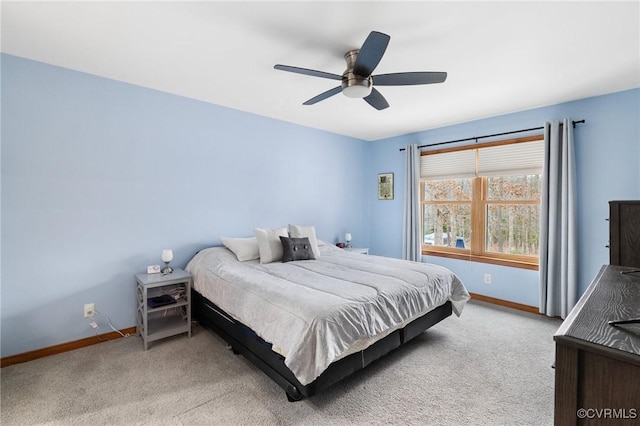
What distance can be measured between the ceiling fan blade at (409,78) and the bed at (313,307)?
5.32ft

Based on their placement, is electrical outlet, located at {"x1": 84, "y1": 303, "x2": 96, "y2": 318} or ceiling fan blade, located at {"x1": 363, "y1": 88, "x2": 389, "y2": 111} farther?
electrical outlet, located at {"x1": 84, "y1": 303, "x2": 96, "y2": 318}

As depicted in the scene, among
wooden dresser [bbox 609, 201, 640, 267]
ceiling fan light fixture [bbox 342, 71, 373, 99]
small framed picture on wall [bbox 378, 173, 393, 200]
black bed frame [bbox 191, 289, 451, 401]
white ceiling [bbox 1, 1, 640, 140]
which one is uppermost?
white ceiling [bbox 1, 1, 640, 140]

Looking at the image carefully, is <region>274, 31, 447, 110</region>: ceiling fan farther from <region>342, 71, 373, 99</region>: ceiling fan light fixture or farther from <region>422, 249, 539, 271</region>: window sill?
<region>422, 249, 539, 271</region>: window sill

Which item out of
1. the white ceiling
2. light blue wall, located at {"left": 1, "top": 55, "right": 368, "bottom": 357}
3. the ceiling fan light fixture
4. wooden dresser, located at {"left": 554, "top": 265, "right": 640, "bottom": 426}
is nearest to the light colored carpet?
light blue wall, located at {"left": 1, "top": 55, "right": 368, "bottom": 357}

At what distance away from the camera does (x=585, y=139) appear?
3.28 meters

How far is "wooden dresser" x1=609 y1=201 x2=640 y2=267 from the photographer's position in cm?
192

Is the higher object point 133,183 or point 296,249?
point 133,183

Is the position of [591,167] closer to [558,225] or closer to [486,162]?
[558,225]

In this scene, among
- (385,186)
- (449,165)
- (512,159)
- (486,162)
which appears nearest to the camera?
(512,159)

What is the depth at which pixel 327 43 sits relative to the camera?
2.17 metres

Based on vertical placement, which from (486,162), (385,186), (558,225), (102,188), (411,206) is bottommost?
(558,225)

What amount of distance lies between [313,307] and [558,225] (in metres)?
3.26

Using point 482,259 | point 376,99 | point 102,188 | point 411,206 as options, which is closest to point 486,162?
point 411,206

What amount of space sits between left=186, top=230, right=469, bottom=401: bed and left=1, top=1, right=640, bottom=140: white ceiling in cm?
185
